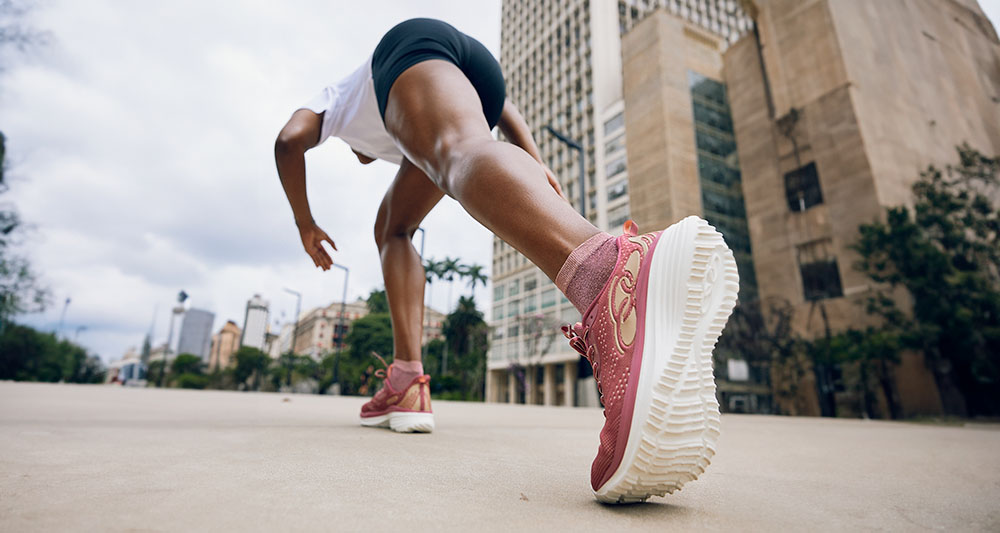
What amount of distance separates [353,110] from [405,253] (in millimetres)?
565

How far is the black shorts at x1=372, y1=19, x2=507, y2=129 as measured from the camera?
1235 millimetres

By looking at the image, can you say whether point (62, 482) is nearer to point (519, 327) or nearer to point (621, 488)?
point (621, 488)

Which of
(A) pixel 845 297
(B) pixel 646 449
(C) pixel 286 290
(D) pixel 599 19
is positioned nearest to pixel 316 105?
(B) pixel 646 449

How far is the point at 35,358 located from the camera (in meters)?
28.4

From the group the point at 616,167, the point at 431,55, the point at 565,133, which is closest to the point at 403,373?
the point at 431,55

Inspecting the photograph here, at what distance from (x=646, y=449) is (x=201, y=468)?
2.63ft

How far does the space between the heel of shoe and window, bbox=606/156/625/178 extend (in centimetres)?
3074

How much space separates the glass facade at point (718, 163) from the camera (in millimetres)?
23250

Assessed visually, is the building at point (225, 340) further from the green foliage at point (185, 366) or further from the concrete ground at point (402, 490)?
the concrete ground at point (402, 490)

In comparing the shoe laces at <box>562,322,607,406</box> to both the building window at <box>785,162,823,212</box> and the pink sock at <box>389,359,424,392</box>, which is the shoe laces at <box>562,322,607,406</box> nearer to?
the pink sock at <box>389,359,424,392</box>

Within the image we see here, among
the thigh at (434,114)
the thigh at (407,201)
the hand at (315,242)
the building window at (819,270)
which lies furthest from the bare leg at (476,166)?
the building window at (819,270)

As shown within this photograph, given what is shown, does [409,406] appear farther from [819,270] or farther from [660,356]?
[819,270]

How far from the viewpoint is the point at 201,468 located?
35.7 inches

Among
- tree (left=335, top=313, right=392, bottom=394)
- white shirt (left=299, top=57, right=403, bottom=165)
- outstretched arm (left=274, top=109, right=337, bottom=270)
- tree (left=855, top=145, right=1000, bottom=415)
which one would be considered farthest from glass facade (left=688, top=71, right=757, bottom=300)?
outstretched arm (left=274, top=109, right=337, bottom=270)
